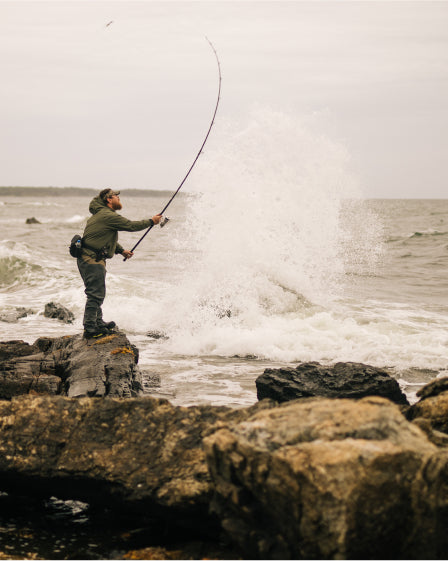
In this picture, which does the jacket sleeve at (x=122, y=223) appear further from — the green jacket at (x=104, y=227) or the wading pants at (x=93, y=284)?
the wading pants at (x=93, y=284)

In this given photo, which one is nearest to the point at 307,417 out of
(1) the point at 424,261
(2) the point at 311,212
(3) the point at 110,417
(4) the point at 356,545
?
(4) the point at 356,545

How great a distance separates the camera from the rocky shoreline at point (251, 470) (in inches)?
88.7

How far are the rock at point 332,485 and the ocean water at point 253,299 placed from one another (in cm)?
291

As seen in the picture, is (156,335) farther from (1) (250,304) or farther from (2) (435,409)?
(2) (435,409)

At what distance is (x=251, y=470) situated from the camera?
240 cm

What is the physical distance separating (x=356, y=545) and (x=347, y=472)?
0.96 feet

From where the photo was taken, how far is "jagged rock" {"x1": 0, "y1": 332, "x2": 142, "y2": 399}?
492 centimetres

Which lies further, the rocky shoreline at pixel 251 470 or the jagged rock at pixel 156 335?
the jagged rock at pixel 156 335

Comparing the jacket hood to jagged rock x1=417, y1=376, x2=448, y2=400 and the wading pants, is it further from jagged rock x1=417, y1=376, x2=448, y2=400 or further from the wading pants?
jagged rock x1=417, y1=376, x2=448, y2=400

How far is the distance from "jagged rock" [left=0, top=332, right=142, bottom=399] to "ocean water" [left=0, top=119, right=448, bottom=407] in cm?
57

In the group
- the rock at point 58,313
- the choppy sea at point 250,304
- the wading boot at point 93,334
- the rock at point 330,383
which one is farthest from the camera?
the rock at point 58,313

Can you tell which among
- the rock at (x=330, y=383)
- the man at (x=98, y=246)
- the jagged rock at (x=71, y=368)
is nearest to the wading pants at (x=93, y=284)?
the man at (x=98, y=246)

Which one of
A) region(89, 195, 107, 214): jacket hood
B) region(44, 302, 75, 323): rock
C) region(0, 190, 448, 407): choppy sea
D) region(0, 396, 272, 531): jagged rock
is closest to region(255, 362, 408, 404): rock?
region(0, 190, 448, 407): choppy sea

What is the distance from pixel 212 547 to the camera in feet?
9.31
